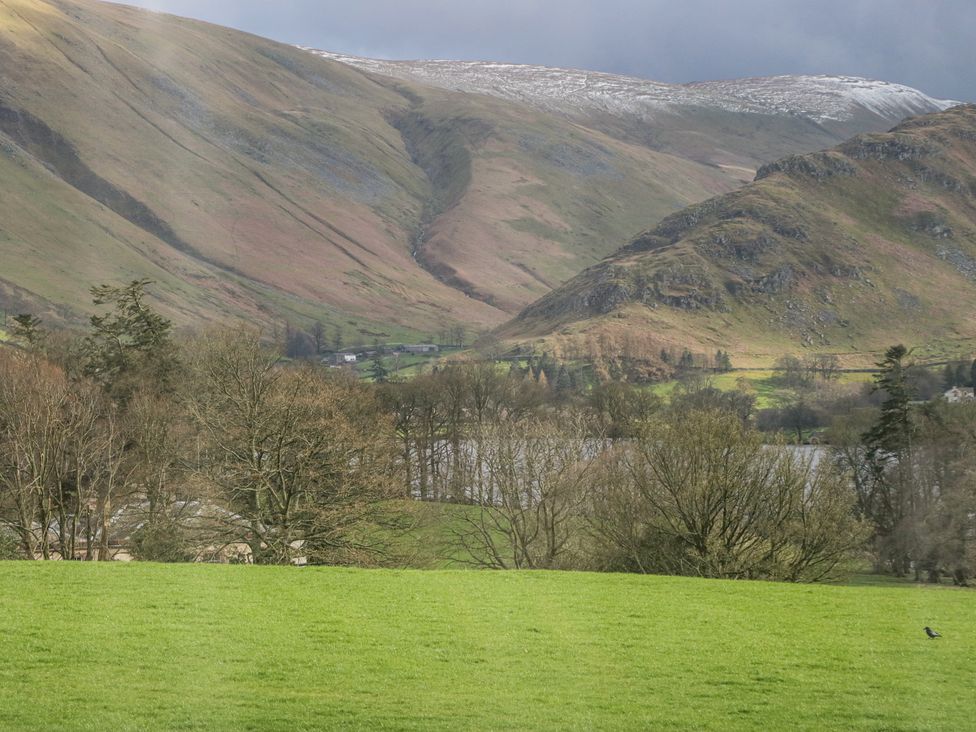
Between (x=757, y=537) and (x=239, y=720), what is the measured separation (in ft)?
103

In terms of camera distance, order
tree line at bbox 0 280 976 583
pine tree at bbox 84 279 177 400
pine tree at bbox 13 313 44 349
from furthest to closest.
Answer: pine tree at bbox 13 313 44 349, pine tree at bbox 84 279 177 400, tree line at bbox 0 280 976 583

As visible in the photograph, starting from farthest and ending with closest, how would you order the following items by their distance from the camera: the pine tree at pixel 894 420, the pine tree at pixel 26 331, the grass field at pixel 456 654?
the pine tree at pixel 26 331 < the pine tree at pixel 894 420 < the grass field at pixel 456 654

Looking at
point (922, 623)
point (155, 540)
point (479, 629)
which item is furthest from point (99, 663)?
point (155, 540)

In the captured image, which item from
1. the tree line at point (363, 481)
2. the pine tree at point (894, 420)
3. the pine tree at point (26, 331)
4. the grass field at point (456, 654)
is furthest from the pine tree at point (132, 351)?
the pine tree at point (894, 420)

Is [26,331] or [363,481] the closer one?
[363,481]

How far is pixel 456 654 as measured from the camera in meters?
23.8

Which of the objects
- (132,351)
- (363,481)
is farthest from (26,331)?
(363,481)

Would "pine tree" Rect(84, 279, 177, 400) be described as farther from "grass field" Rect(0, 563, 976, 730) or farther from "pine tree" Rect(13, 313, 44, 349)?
"grass field" Rect(0, 563, 976, 730)

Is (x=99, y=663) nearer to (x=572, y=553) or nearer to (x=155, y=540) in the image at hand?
(x=155, y=540)

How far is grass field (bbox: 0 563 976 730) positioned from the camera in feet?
65.7

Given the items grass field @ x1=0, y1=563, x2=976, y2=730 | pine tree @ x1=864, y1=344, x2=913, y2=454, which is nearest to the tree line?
pine tree @ x1=864, y1=344, x2=913, y2=454

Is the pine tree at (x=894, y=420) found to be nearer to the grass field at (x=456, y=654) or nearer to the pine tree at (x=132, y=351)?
the grass field at (x=456, y=654)

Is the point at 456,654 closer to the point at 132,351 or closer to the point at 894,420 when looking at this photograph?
the point at 894,420

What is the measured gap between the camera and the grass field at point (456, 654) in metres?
20.0
